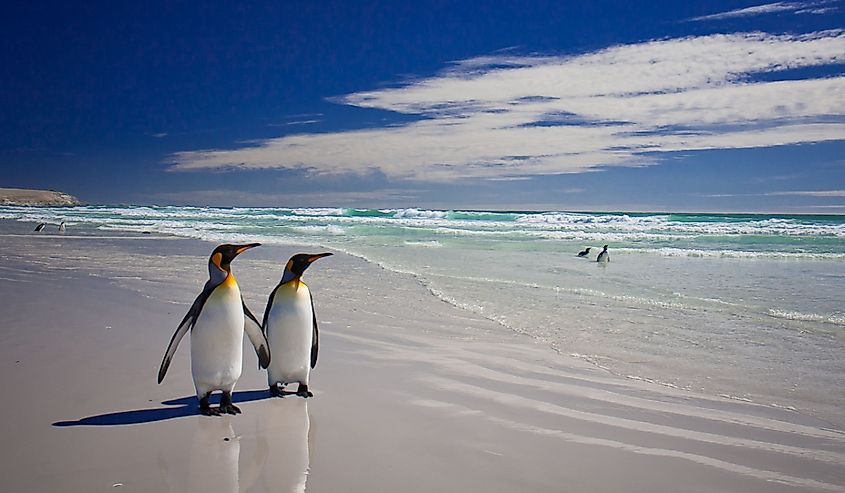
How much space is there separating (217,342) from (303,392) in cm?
67

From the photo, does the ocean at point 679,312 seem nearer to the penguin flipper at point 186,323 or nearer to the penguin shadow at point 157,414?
the penguin shadow at point 157,414

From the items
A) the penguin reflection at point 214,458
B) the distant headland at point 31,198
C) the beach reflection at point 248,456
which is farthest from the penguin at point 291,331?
the distant headland at point 31,198

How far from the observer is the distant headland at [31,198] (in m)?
93.1

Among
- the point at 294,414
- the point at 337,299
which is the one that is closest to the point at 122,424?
the point at 294,414

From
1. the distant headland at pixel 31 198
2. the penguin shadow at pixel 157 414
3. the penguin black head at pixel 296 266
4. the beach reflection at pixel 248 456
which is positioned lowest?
the beach reflection at pixel 248 456

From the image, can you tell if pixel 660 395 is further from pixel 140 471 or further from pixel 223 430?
pixel 140 471

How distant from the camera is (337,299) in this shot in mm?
8594

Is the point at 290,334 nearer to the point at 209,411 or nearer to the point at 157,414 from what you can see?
the point at 209,411

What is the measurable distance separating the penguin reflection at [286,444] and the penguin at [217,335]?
30 cm

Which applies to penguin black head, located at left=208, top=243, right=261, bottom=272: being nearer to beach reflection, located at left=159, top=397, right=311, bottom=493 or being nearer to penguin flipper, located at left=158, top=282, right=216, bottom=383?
penguin flipper, located at left=158, top=282, right=216, bottom=383

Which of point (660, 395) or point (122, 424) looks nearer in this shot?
point (122, 424)

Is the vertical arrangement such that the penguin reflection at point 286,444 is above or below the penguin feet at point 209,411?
below

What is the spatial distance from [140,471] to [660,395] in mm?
3247

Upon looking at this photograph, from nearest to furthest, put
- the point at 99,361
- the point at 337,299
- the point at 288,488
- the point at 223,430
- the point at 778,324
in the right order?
the point at 288,488
the point at 223,430
the point at 99,361
the point at 778,324
the point at 337,299
